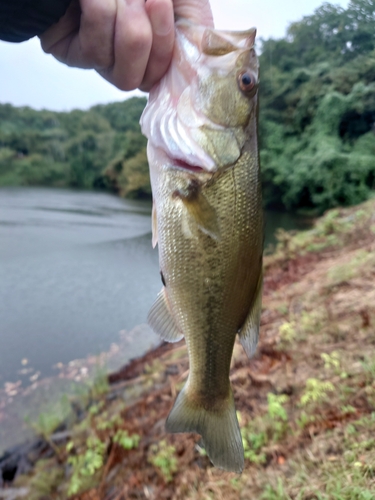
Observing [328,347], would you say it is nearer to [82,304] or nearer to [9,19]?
[9,19]

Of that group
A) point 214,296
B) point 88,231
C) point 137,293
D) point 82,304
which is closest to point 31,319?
point 82,304

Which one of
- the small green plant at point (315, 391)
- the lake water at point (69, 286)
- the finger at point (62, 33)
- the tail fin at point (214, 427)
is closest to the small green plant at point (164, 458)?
the small green plant at point (315, 391)

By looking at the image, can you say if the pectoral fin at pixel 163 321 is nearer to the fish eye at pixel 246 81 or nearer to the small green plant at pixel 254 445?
the fish eye at pixel 246 81

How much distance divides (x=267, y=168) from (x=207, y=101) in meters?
18.6

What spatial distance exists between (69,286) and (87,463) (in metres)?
6.26

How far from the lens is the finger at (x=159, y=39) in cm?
124

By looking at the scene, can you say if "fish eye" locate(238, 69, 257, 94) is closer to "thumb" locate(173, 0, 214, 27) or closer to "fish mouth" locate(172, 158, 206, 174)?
"thumb" locate(173, 0, 214, 27)

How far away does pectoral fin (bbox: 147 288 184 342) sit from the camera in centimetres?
158

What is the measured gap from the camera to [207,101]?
1.45 meters

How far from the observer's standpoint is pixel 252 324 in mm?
1529

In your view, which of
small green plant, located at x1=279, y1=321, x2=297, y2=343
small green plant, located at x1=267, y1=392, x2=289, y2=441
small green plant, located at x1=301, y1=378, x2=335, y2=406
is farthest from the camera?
small green plant, located at x1=279, y1=321, x2=297, y2=343

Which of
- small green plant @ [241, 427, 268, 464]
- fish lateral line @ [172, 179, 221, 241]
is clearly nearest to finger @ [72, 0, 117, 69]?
fish lateral line @ [172, 179, 221, 241]

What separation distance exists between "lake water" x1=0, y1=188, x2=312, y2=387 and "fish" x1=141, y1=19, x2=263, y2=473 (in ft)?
17.1

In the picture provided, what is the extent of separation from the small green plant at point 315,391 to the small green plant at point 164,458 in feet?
3.90
